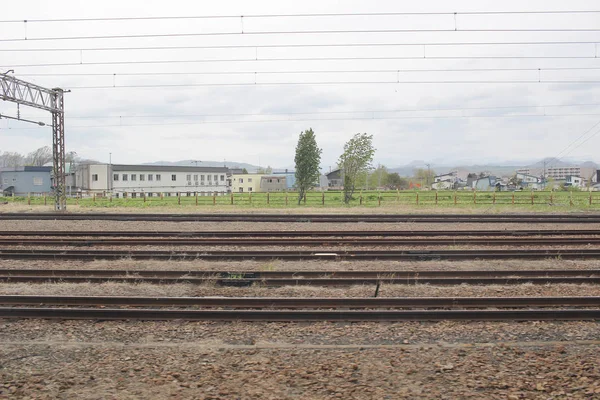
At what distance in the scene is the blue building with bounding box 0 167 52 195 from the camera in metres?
73.4

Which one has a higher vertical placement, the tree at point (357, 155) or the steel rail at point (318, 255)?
the tree at point (357, 155)

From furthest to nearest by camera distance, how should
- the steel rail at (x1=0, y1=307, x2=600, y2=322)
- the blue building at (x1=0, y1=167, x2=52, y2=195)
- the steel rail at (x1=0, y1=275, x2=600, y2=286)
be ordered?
the blue building at (x1=0, y1=167, x2=52, y2=195)
the steel rail at (x1=0, y1=275, x2=600, y2=286)
the steel rail at (x1=0, y1=307, x2=600, y2=322)

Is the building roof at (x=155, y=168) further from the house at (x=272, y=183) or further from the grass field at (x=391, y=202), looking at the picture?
the grass field at (x=391, y=202)

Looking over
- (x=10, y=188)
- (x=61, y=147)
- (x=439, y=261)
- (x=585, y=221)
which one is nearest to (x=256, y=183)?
(x=10, y=188)

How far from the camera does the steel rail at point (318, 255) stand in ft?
39.9

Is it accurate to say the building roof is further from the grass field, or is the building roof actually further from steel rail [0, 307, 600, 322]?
steel rail [0, 307, 600, 322]

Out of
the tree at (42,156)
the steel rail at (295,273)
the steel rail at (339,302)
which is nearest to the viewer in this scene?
the steel rail at (339,302)

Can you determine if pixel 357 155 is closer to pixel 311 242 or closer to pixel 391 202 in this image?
pixel 391 202

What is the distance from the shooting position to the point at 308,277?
10.1 m

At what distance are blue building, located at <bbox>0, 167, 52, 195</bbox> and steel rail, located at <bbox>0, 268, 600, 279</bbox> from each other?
72.7m

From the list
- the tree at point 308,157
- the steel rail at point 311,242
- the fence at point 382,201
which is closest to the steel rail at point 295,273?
the steel rail at point 311,242

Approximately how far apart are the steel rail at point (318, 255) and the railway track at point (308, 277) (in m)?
1.96

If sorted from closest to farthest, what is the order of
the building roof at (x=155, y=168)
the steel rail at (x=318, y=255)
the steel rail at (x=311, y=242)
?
the steel rail at (x=318, y=255) < the steel rail at (x=311, y=242) < the building roof at (x=155, y=168)

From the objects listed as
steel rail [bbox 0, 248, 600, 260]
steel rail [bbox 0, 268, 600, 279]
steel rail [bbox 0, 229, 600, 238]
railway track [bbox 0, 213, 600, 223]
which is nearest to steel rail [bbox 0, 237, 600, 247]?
steel rail [bbox 0, 229, 600, 238]
